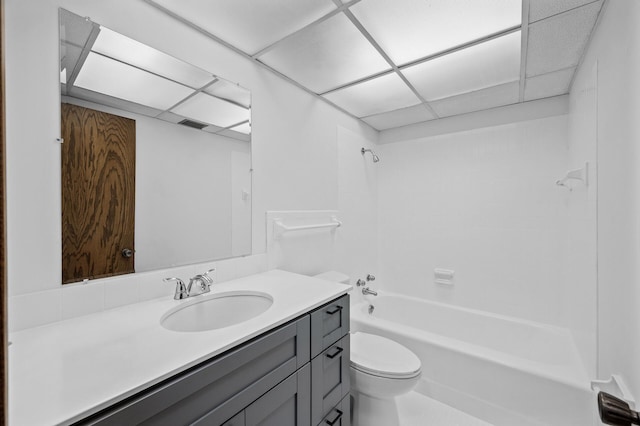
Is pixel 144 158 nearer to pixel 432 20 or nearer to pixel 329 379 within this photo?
pixel 329 379

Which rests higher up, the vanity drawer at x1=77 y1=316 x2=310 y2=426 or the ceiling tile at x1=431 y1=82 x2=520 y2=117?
the ceiling tile at x1=431 y1=82 x2=520 y2=117

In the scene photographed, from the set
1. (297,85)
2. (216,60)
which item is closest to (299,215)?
(297,85)

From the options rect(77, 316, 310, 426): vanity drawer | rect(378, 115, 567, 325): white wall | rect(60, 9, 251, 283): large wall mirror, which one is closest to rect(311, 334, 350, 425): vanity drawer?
rect(77, 316, 310, 426): vanity drawer

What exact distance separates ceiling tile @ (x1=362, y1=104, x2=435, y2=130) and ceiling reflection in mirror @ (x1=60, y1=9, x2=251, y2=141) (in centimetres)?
145

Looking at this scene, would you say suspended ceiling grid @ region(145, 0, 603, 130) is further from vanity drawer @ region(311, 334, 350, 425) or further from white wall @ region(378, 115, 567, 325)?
vanity drawer @ region(311, 334, 350, 425)

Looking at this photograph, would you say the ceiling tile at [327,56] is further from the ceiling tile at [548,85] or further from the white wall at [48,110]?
the ceiling tile at [548,85]

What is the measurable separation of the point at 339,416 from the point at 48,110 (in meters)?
1.73

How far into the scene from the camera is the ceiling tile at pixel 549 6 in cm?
118

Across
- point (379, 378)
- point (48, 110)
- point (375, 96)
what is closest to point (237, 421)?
point (379, 378)

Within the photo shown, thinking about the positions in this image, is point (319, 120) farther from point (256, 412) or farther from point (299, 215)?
point (256, 412)

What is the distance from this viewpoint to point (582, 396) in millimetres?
1446

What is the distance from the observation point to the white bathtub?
1.51 metres

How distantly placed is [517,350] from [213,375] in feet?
8.20

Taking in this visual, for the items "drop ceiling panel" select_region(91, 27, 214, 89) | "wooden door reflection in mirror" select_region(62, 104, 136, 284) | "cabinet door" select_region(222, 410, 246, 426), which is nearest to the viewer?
"cabinet door" select_region(222, 410, 246, 426)
